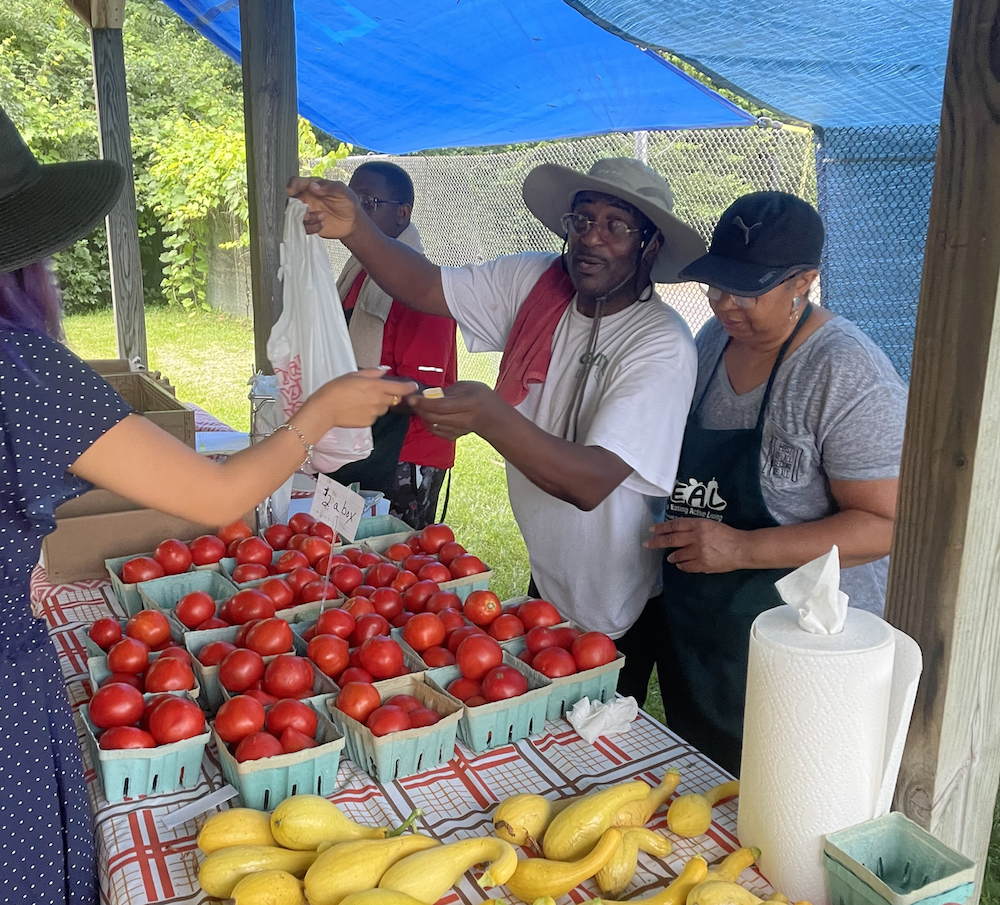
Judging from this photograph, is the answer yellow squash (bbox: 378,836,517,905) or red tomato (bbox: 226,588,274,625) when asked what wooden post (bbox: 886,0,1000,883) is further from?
red tomato (bbox: 226,588,274,625)

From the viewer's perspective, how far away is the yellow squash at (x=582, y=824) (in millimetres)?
1414

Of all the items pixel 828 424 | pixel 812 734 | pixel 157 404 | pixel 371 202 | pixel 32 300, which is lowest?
pixel 812 734

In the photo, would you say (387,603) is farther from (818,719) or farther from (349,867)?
(818,719)

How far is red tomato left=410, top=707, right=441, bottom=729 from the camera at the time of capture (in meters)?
1.66

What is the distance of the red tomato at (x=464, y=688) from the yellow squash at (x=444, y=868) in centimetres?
44

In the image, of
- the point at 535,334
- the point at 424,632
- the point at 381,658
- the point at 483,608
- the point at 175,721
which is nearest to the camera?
the point at 175,721

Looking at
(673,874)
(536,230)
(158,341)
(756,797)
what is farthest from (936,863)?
(158,341)

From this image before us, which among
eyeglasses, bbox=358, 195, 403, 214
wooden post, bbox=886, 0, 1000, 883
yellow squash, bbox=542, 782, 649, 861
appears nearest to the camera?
wooden post, bbox=886, 0, 1000, 883

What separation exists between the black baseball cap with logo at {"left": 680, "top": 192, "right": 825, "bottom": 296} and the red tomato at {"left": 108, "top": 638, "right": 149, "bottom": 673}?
1552 millimetres

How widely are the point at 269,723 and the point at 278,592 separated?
2.02 ft

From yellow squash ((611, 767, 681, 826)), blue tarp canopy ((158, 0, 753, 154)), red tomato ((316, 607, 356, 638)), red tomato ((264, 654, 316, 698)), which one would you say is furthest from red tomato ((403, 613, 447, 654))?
blue tarp canopy ((158, 0, 753, 154))

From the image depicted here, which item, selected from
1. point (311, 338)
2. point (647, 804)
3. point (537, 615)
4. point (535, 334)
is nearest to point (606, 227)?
point (535, 334)

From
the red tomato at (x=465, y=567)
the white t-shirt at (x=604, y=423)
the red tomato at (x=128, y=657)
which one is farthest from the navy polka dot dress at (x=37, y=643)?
the white t-shirt at (x=604, y=423)

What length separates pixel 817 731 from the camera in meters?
1.30
